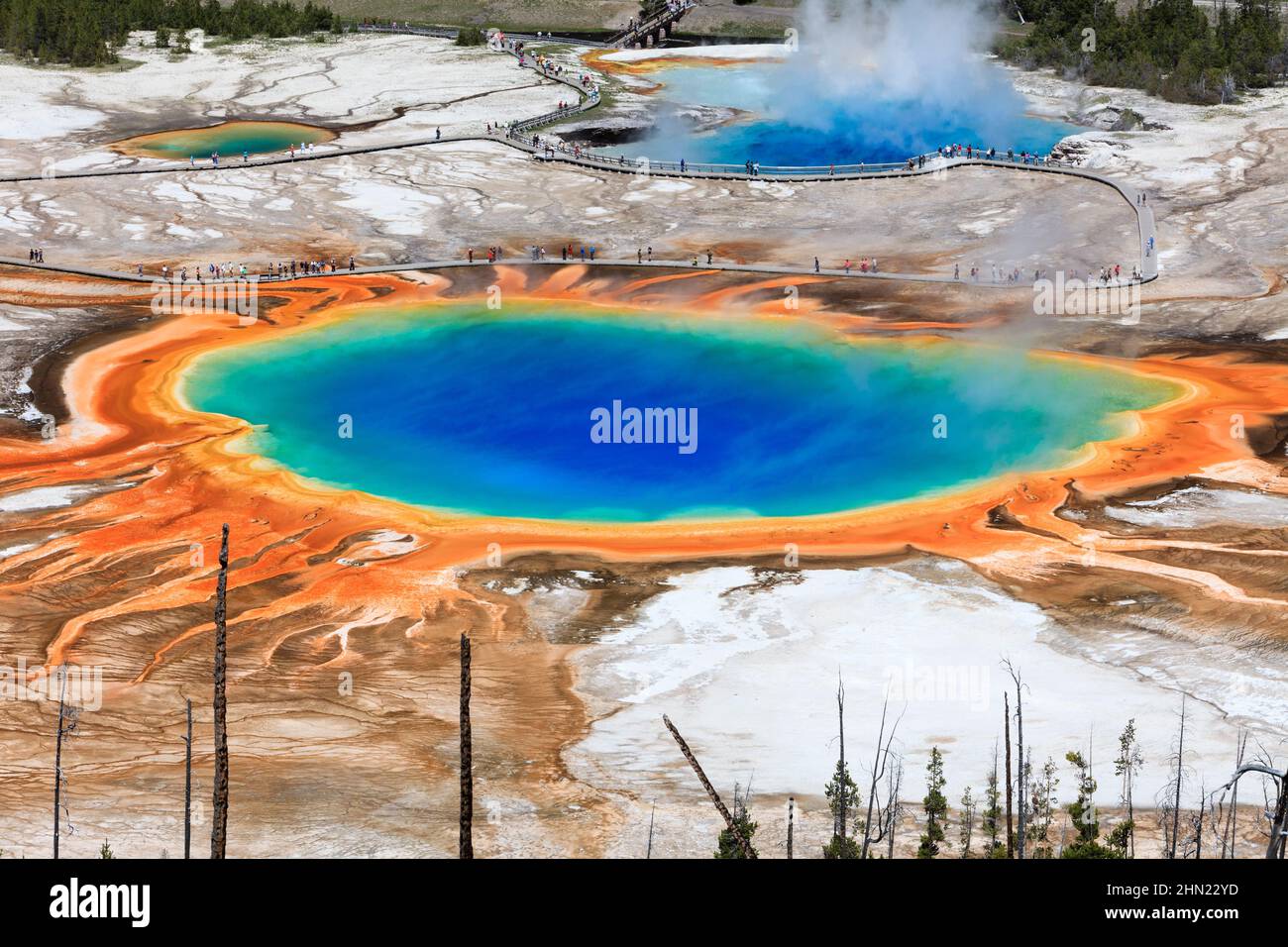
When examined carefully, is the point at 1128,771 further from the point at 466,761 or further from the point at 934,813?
the point at 466,761

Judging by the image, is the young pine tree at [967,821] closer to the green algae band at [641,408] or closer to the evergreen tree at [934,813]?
the evergreen tree at [934,813]

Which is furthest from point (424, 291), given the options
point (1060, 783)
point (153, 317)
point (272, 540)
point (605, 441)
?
point (1060, 783)

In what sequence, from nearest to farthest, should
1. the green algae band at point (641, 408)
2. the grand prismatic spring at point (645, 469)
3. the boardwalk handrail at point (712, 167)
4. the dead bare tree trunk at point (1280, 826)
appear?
1. the dead bare tree trunk at point (1280, 826)
2. the grand prismatic spring at point (645, 469)
3. the green algae band at point (641, 408)
4. the boardwalk handrail at point (712, 167)

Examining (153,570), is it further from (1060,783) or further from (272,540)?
(1060,783)

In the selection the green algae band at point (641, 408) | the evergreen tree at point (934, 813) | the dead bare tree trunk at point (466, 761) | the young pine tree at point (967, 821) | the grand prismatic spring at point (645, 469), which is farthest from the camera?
the green algae band at point (641, 408)

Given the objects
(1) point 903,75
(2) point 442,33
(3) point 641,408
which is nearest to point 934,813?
(3) point 641,408

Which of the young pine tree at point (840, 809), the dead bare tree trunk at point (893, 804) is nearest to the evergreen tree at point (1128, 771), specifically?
the dead bare tree trunk at point (893, 804)

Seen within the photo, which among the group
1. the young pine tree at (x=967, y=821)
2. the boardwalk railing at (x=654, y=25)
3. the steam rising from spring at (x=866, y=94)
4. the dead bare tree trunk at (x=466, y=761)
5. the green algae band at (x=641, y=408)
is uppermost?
the boardwalk railing at (x=654, y=25)
